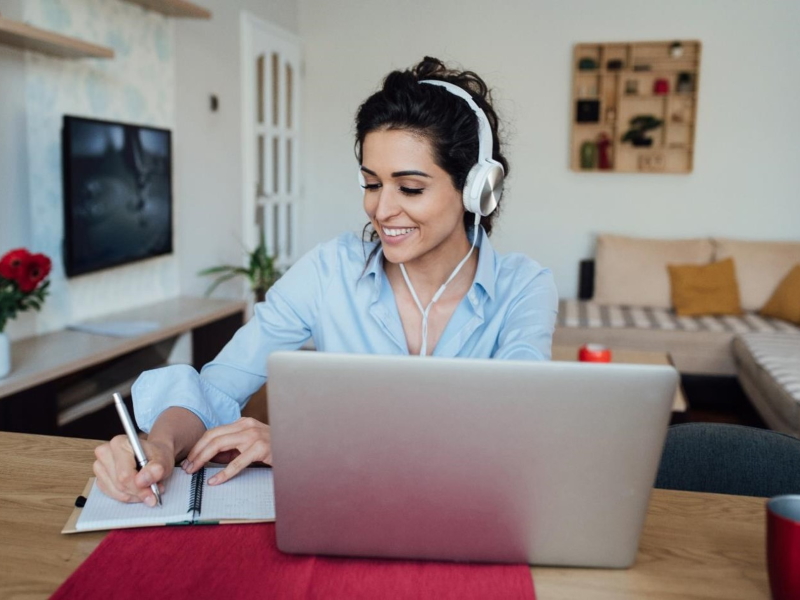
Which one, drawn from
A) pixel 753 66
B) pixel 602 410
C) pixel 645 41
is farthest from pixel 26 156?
pixel 753 66

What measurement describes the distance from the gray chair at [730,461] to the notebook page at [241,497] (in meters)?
0.66

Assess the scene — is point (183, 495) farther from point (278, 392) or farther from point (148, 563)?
point (278, 392)

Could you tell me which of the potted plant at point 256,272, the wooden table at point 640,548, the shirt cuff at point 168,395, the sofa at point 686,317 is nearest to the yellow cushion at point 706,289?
the sofa at point 686,317

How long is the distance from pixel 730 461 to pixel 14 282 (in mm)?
2141

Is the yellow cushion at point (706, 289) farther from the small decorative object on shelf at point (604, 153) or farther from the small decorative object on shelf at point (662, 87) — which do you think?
the small decorative object on shelf at point (662, 87)

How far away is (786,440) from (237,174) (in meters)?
3.83

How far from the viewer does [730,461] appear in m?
1.26

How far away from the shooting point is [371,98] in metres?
1.44

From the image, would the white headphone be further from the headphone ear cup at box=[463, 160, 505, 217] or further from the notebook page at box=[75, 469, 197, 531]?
the notebook page at box=[75, 469, 197, 531]

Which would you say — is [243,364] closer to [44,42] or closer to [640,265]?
[44,42]

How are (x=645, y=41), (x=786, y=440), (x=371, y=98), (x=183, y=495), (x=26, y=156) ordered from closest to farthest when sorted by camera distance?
(x=183, y=495) → (x=786, y=440) → (x=371, y=98) → (x=26, y=156) → (x=645, y=41)

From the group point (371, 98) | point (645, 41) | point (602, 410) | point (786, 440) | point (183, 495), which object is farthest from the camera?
point (645, 41)

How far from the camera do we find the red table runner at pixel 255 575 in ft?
2.52

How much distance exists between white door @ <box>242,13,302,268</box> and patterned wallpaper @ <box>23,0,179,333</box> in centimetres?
82
